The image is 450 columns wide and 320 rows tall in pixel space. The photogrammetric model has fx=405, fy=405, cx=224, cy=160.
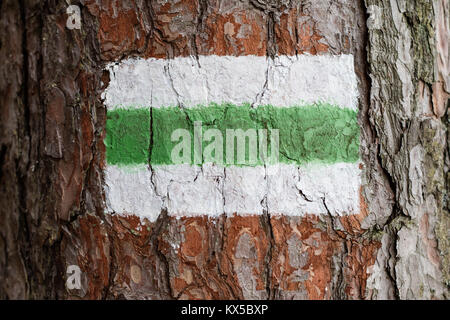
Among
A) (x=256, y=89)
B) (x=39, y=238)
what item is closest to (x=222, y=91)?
(x=256, y=89)

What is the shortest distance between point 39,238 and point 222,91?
1.86 feet

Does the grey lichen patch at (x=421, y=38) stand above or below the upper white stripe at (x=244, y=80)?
above

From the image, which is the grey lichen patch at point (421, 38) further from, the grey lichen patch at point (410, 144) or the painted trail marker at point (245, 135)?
the painted trail marker at point (245, 135)

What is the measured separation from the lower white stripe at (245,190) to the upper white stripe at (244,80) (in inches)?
5.9

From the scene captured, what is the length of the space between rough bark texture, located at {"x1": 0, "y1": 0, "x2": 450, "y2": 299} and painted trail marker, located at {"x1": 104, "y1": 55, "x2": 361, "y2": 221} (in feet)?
0.10

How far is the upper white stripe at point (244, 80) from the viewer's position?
91 cm

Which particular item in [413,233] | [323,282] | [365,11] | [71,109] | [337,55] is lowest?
[323,282]

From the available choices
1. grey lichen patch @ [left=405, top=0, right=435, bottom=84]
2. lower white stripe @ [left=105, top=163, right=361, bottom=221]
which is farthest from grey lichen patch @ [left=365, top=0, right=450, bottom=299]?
lower white stripe @ [left=105, top=163, right=361, bottom=221]

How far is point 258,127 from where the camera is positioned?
2.98ft

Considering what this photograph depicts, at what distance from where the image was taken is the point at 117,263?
93 centimetres

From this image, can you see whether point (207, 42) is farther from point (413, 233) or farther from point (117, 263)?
point (413, 233)
